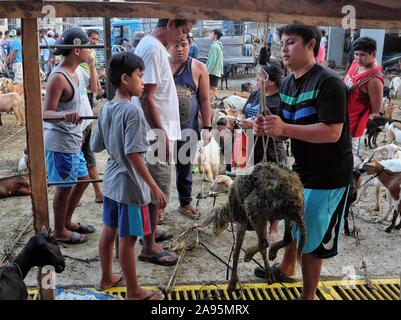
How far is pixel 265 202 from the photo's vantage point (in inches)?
102

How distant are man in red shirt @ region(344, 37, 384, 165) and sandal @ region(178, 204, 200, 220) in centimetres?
211

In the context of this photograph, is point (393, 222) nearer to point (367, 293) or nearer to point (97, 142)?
point (367, 293)

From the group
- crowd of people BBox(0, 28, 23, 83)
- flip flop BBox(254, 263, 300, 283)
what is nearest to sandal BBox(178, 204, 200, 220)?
flip flop BBox(254, 263, 300, 283)

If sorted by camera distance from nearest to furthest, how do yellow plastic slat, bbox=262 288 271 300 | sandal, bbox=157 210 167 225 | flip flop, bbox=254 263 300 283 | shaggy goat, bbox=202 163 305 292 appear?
shaggy goat, bbox=202 163 305 292, yellow plastic slat, bbox=262 288 271 300, flip flop, bbox=254 263 300 283, sandal, bbox=157 210 167 225

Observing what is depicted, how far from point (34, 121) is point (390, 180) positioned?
4.37m

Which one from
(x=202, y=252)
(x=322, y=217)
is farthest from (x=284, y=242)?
(x=202, y=252)

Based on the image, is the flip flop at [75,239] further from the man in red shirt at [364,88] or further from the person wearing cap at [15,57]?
the person wearing cap at [15,57]

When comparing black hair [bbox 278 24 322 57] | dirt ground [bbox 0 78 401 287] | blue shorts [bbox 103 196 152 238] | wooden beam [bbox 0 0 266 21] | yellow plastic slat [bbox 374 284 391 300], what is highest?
wooden beam [bbox 0 0 266 21]

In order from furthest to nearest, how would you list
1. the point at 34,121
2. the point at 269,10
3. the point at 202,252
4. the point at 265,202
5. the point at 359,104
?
the point at 359,104
the point at 202,252
the point at 34,121
the point at 265,202
the point at 269,10

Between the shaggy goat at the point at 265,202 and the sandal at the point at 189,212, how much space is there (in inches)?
107

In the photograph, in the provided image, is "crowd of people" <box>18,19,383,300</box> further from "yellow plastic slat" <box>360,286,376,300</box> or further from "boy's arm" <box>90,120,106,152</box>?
"yellow plastic slat" <box>360,286,376,300</box>

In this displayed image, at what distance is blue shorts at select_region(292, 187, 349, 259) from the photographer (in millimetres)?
3172

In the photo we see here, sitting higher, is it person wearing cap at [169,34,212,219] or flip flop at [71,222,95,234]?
person wearing cap at [169,34,212,219]

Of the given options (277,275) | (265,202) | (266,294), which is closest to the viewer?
(265,202)
